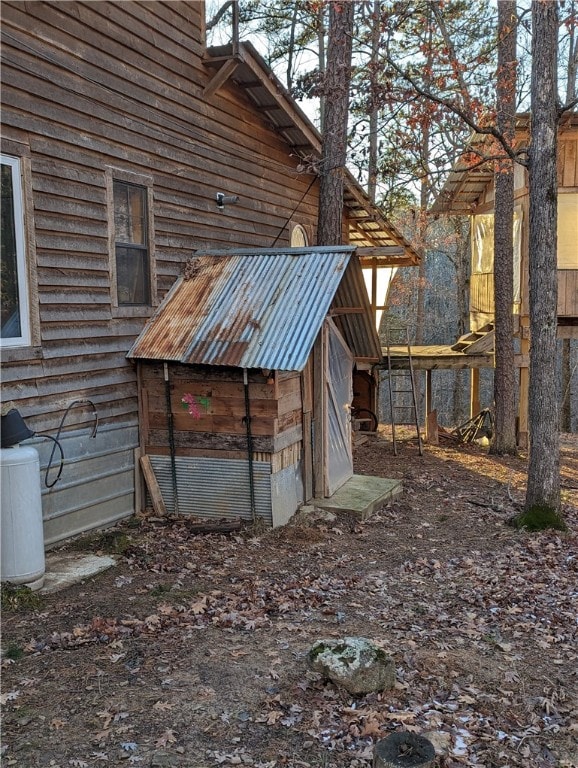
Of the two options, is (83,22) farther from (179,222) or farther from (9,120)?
(179,222)

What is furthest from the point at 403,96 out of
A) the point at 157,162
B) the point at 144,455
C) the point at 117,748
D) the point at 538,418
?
the point at 117,748

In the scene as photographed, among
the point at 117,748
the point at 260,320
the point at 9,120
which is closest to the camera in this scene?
the point at 117,748

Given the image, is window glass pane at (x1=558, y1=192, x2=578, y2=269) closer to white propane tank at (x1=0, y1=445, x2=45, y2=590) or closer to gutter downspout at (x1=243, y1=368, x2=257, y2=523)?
gutter downspout at (x1=243, y1=368, x2=257, y2=523)

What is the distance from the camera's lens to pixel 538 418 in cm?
841

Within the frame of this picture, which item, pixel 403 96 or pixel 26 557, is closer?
pixel 26 557

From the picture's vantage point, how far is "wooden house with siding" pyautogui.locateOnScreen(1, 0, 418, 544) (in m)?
6.45

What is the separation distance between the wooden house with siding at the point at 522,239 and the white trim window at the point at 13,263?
8.48 metres

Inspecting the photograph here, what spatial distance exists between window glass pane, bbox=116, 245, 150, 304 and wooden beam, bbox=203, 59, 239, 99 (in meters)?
2.81

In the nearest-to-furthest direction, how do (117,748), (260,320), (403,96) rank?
(117,748)
(260,320)
(403,96)

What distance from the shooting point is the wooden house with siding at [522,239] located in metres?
13.3

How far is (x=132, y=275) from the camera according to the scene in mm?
8258

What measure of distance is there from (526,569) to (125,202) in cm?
635


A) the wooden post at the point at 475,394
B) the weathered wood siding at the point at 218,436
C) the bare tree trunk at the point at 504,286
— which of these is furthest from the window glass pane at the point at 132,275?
the wooden post at the point at 475,394

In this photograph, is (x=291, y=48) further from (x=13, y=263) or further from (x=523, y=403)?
(x=13, y=263)
